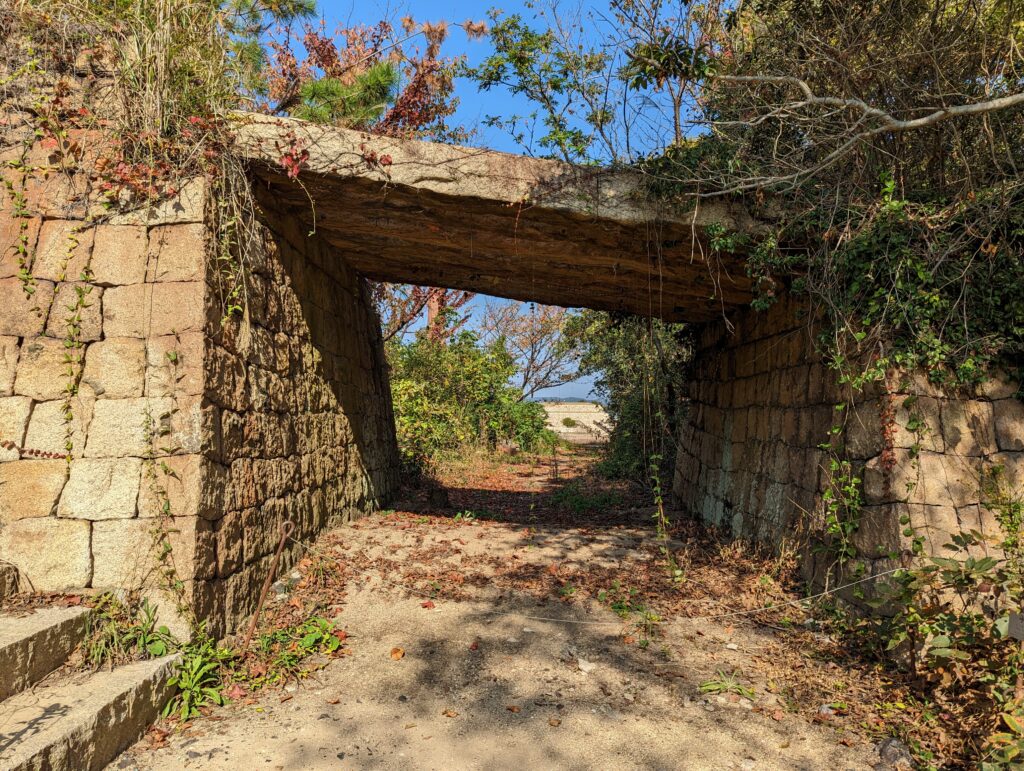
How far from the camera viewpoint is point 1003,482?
3.69 meters

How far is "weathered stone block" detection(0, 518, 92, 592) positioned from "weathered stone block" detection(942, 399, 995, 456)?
484cm

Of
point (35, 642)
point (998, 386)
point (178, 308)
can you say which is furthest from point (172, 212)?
point (998, 386)

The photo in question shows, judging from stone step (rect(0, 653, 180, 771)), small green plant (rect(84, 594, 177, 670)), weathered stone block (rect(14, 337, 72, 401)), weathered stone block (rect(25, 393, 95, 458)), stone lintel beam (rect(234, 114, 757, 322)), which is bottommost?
stone step (rect(0, 653, 180, 771))

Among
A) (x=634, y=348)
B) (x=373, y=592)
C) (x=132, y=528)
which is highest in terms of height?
(x=634, y=348)

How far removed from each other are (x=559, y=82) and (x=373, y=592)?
4.47 metres

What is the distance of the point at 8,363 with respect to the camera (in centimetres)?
332

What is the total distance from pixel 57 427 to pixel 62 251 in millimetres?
967

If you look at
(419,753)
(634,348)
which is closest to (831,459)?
(419,753)

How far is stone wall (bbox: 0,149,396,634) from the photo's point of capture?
3.21m

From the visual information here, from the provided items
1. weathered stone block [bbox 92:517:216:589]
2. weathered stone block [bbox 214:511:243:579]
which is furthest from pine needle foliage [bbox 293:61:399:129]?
weathered stone block [bbox 92:517:216:589]

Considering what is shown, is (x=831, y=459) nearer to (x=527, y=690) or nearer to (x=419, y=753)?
(x=527, y=690)

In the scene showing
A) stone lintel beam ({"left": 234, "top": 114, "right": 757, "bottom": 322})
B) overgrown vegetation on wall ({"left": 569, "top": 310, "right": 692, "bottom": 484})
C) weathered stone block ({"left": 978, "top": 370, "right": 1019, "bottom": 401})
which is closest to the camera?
weathered stone block ({"left": 978, "top": 370, "right": 1019, "bottom": 401})

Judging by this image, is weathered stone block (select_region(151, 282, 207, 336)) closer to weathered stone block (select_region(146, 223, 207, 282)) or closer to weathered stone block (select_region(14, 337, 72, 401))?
weathered stone block (select_region(146, 223, 207, 282))

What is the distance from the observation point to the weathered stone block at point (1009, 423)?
12.4 feet
